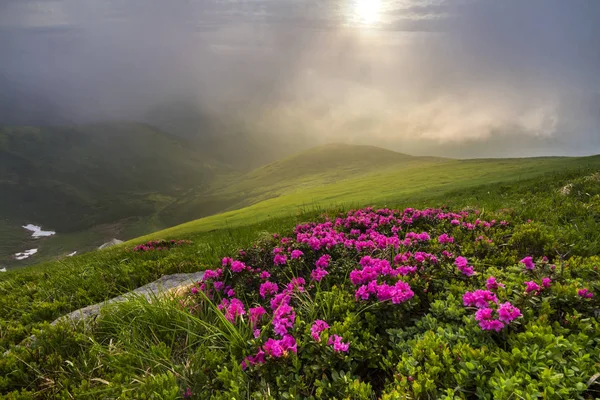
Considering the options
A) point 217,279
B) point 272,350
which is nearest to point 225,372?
point 272,350

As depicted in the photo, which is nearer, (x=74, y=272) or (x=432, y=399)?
(x=432, y=399)

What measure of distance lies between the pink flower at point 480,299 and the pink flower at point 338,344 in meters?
1.68

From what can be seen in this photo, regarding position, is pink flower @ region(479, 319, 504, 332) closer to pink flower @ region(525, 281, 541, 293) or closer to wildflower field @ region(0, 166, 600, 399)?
wildflower field @ region(0, 166, 600, 399)

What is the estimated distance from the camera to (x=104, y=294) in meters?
8.78

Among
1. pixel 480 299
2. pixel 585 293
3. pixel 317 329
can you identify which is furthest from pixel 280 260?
pixel 585 293

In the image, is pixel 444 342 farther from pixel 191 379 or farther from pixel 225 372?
pixel 191 379

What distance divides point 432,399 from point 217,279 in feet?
15.3

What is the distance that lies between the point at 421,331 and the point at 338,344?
1.27m

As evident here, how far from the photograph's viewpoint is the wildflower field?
10.7 feet

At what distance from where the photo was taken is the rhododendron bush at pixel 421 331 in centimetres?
316

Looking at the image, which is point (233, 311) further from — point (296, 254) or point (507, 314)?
point (507, 314)

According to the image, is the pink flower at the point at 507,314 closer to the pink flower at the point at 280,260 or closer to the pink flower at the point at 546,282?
the pink flower at the point at 546,282

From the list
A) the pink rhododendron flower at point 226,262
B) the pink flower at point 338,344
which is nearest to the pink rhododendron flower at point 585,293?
the pink flower at point 338,344

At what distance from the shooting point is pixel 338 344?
3.80 m
